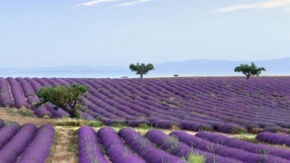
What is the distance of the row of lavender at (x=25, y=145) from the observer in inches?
656

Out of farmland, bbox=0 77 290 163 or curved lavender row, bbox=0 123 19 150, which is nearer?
farmland, bbox=0 77 290 163

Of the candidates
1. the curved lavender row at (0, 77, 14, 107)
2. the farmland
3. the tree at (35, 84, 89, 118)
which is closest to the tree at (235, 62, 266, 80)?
the farmland

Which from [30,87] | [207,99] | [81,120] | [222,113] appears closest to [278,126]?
[222,113]

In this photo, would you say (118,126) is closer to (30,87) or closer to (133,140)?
(133,140)

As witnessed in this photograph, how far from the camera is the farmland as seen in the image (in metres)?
16.7

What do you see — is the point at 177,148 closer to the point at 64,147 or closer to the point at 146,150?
the point at 146,150

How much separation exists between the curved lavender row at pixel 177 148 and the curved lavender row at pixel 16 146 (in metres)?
5.42

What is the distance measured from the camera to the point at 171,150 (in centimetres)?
1750

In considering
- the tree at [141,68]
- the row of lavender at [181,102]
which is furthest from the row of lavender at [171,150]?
the tree at [141,68]

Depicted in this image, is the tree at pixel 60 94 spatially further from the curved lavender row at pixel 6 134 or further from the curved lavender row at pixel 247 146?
the curved lavender row at pixel 247 146

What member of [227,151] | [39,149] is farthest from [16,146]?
[227,151]

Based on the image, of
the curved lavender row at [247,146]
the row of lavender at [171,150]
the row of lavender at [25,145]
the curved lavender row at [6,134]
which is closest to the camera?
the row of lavender at [171,150]

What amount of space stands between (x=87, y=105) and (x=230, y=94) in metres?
14.0

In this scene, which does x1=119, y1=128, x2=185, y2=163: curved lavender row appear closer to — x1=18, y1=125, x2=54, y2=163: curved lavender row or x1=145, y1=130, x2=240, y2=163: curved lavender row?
x1=145, y1=130, x2=240, y2=163: curved lavender row
